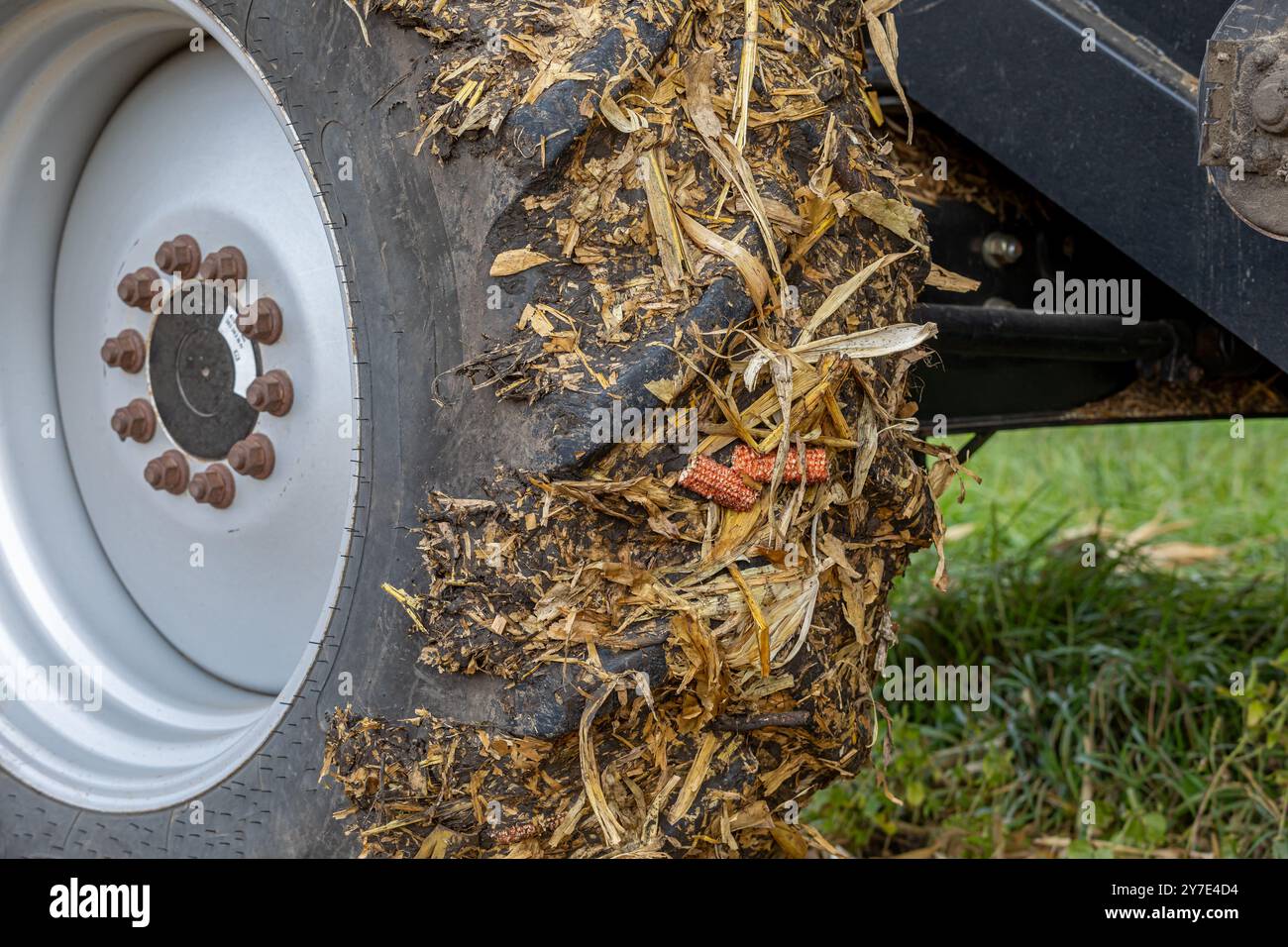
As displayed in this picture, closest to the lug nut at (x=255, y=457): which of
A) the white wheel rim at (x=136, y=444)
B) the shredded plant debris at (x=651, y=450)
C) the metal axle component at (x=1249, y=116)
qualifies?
the white wheel rim at (x=136, y=444)

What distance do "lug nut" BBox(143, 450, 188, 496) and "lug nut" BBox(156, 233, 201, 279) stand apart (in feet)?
0.64

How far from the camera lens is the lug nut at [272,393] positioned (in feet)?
4.49

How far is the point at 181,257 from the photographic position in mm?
1452

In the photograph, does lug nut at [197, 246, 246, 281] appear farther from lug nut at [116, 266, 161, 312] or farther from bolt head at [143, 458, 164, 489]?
bolt head at [143, 458, 164, 489]

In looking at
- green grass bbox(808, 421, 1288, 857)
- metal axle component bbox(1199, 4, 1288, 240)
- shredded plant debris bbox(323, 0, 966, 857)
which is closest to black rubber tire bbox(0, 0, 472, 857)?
shredded plant debris bbox(323, 0, 966, 857)

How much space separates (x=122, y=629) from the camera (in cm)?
163

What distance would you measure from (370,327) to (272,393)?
0.23 metres

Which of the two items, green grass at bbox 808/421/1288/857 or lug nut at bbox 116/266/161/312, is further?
green grass at bbox 808/421/1288/857

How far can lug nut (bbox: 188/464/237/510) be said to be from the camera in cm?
146

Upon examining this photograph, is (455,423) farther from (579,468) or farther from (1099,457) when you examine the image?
(1099,457)

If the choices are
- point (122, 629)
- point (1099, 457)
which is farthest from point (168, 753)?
point (1099, 457)

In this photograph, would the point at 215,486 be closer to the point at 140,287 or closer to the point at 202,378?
the point at 202,378

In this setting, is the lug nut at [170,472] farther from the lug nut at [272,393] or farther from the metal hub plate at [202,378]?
the lug nut at [272,393]

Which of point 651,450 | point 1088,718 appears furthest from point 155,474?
point 1088,718
